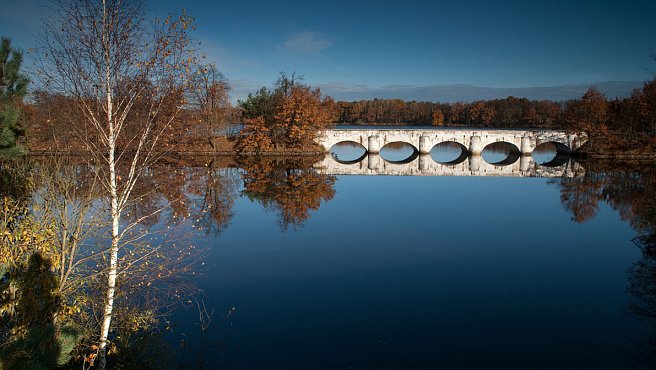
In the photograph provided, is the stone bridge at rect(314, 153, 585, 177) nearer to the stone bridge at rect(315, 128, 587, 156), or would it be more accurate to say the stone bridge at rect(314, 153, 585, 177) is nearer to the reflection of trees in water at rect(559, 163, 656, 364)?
the stone bridge at rect(315, 128, 587, 156)

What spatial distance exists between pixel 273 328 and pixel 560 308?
22.0ft

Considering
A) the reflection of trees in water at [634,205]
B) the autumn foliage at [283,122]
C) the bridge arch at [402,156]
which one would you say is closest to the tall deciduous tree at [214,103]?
the autumn foliage at [283,122]

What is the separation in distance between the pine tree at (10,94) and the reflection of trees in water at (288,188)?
10730mm

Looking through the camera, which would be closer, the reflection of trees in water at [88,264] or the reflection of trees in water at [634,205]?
the reflection of trees in water at [88,264]

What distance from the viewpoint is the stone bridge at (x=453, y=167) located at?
35.3 metres

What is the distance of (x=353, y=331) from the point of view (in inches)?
366

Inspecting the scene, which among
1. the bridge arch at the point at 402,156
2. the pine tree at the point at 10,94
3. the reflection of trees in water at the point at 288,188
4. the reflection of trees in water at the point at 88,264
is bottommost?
the bridge arch at the point at 402,156

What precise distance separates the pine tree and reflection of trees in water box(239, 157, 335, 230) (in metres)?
10.7

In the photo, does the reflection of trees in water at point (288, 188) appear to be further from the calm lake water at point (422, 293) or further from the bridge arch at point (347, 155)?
the bridge arch at point (347, 155)

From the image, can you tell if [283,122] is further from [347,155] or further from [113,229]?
[113,229]

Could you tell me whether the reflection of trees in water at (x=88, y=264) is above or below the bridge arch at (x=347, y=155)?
above

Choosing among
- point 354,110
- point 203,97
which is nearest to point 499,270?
point 203,97

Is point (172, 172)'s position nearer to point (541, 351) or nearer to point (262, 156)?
point (262, 156)

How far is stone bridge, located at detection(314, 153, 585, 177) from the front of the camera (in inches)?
1390
